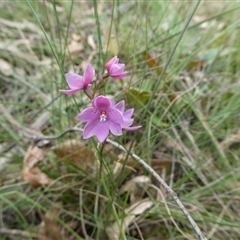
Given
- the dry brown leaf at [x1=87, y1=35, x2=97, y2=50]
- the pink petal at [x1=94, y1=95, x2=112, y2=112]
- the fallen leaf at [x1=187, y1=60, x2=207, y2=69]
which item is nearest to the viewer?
the pink petal at [x1=94, y1=95, x2=112, y2=112]

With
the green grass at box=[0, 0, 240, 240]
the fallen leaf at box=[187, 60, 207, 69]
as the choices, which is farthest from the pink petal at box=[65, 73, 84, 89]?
the fallen leaf at box=[187, 60, 207, 69]

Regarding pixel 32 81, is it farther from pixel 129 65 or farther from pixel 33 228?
pixel 33 228

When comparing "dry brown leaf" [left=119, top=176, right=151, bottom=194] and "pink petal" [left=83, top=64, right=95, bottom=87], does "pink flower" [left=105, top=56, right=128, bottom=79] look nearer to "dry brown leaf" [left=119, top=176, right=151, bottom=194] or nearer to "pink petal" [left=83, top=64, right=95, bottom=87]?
"pink petal" [left=83, top=64, right=95, bottom=87]

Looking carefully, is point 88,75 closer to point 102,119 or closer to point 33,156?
point 102,119

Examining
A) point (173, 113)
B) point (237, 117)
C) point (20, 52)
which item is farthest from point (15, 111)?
point (237, 117)

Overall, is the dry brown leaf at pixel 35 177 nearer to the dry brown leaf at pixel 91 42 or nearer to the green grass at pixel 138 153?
the green grass at pixel 138 153

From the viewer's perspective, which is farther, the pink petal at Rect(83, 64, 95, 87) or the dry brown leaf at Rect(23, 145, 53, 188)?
the dry brown leaf at Rect(23, 145, 53, 188)

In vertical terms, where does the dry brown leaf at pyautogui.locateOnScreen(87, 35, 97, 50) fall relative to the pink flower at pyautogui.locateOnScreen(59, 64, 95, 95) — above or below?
below

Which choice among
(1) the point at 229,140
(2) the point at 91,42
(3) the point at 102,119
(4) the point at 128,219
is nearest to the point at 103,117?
(3) the point at 102,119
